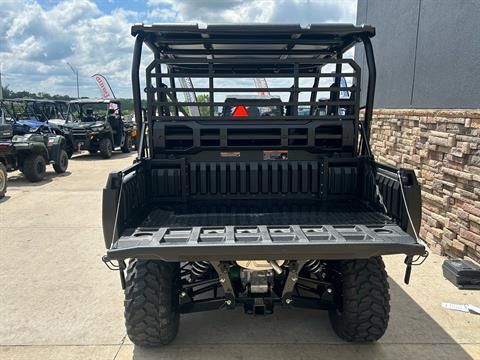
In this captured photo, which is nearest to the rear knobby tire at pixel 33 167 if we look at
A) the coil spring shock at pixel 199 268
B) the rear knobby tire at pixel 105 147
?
the rear knobby tire at pixel 105 147

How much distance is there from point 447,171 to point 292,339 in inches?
115

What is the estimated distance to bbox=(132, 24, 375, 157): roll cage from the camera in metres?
3.36

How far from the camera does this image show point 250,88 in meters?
3.62

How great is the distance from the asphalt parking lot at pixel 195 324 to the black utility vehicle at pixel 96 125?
1007 centimetres

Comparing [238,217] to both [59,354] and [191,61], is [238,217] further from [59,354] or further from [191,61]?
[59,354]

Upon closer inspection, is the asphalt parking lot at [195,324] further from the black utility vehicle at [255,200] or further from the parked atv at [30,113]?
the parked atv at [30,113]

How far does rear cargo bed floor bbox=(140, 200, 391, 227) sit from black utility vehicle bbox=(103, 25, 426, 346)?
2 centimetres

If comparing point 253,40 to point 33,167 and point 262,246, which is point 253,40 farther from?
point 33,167

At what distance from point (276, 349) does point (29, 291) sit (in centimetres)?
256

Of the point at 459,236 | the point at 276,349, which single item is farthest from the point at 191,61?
the point at 459,236

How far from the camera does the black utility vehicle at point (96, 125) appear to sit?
14383 mm

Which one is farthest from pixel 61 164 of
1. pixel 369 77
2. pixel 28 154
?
pixel 369 77

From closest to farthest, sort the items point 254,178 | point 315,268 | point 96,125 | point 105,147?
point 315,268 → point 254,178 → point 96,125 → point 105,147

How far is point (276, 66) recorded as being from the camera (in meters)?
4.27
